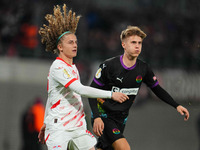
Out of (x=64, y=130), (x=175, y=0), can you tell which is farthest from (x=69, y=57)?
(x=175, y=0)

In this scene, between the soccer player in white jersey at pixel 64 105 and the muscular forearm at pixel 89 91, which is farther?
the soccer player in white jersey at pixel 64 105

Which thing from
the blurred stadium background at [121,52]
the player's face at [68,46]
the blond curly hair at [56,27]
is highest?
the blond curly hair at [56,27]

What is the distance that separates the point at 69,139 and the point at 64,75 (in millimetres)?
669

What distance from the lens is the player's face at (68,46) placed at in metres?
4.87

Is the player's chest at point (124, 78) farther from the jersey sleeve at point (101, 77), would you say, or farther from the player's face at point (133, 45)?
the player's face at point (133, 45)

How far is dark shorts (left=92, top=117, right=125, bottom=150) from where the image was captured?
516 cm

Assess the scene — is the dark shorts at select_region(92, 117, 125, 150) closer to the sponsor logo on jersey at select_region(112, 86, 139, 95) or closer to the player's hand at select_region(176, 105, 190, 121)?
the sponsor logo on jersey at select_region(112, 86, 139, 95)

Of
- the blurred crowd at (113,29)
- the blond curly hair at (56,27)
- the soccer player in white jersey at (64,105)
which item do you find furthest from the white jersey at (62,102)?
the blurred crowd at (113,29)

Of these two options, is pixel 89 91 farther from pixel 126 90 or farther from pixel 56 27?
pixel 56 27

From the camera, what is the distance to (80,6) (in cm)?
1285

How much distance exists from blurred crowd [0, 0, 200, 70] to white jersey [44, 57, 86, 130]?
6.73m

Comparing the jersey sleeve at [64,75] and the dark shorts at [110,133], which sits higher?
the jersey sleeve at [64,75]

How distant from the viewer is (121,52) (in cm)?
1241

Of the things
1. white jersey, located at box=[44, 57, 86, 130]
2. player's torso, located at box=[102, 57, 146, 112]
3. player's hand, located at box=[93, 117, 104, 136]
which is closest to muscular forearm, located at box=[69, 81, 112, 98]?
white jersey, located at box=[44, 57, 86, 130]
